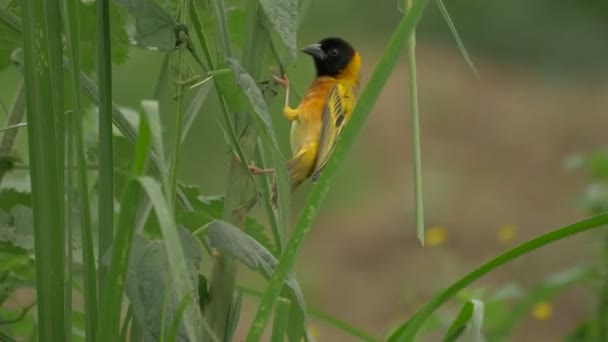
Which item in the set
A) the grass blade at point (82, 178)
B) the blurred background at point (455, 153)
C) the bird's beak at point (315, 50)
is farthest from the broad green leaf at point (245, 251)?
the blurred background at point (455, 153)

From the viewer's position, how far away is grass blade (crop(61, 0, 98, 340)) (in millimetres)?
1495

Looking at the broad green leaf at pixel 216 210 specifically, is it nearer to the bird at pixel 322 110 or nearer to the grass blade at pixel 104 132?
the bird at pixel 322 110

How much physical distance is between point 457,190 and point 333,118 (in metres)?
4.27

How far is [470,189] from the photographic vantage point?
22.6 feet

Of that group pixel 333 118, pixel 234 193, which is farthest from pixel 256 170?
pixel 333 118

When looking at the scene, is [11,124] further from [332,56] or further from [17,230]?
[332,56]

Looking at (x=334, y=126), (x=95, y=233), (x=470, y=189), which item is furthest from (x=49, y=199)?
(x=470, y=189)

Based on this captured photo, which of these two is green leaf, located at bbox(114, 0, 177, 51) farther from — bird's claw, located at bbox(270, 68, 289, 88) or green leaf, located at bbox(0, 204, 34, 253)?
green leaf, located at bbox(0, 204, 34, 253)

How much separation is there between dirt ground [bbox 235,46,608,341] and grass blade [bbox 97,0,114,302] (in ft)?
10.3

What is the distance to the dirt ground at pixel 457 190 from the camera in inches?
227

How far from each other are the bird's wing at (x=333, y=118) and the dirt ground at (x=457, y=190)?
1.87m

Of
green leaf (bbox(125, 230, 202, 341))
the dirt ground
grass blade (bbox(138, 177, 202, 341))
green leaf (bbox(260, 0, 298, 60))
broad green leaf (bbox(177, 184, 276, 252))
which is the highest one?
green leaf (bbox(260, 0, 298, 60))

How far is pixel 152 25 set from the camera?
152 cm

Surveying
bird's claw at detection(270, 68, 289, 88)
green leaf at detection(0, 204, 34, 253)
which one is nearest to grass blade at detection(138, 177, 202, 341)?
bird's claw at detection(270, 68, 289, 88)
